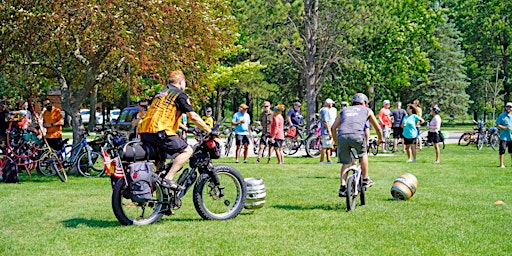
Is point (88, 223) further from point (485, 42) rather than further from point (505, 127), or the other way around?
point (485, 42)

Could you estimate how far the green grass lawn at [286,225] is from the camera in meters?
7.35

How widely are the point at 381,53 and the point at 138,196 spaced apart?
27706 millimetres

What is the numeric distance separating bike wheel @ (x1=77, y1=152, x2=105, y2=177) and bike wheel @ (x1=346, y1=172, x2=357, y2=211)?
297 inches

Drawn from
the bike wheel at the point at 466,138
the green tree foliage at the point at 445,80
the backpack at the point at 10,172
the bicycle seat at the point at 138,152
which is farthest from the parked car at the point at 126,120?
the green tree foliage at the point at 445,80

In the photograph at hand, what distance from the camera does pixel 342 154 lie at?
10523 mm

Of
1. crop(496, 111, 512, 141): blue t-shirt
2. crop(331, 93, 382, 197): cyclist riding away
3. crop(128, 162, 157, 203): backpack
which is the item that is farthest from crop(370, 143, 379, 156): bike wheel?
crop(128, 162, 157, 203): backpack

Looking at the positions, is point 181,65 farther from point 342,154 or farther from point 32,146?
point 342,154

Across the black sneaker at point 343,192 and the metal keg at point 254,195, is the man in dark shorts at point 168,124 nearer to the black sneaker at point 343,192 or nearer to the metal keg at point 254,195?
the metal keg at point 254,195

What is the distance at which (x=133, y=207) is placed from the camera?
8742mm

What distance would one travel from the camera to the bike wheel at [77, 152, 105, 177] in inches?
628


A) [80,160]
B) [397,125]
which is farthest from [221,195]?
[397,125]

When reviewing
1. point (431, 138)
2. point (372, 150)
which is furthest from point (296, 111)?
point (431, 138)

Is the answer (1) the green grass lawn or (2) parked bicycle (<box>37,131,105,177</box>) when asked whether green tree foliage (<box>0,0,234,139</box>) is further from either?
(1) the green grass lawn

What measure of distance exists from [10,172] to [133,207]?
23.1 feet
